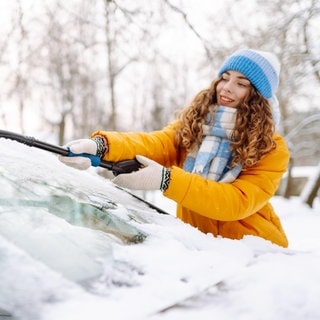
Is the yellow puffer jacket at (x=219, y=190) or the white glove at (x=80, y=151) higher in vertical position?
the white glove at (x=80, y=151)

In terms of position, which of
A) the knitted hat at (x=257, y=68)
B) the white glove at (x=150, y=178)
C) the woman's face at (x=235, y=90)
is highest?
the knitted hat at (x=257, y=68)

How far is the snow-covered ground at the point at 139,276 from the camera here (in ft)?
2.83

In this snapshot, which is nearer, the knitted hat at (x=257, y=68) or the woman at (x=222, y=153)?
the woman at (x=222, y=153)

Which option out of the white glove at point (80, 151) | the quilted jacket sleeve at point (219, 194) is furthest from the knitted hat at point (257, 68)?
the white glove at point (80, 151)

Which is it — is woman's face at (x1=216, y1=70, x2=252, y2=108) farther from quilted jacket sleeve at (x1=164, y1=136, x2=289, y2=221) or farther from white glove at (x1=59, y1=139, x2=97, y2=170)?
white glove at (x1=59, y1=139, x2=97, y2=170)

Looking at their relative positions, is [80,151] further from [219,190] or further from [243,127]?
[243,127]

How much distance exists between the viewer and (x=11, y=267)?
91 cm

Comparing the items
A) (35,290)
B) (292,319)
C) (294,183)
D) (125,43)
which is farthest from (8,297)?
(294,183)

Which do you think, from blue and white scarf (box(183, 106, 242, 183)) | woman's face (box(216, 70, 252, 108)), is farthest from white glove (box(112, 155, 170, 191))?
woman's face (box(216, 70, 252, 108))

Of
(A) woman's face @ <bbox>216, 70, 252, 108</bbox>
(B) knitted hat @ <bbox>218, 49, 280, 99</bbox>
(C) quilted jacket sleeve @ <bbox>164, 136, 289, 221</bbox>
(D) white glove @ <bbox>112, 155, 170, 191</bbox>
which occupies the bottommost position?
(C) quilted jacket sleeve @ <bbox>164, 136, 289, 221</bbox>

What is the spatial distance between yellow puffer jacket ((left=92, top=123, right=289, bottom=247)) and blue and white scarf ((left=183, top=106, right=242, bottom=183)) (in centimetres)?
13

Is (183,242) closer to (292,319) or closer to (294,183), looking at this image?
(292,319)

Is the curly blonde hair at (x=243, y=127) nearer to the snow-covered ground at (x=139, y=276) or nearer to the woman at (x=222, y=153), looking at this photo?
the woman at (x=222, y=153)

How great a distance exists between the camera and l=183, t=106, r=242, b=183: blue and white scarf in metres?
2.09
